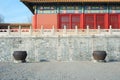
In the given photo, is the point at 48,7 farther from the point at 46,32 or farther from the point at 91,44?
the point at 91,44

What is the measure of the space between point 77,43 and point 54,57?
223cm

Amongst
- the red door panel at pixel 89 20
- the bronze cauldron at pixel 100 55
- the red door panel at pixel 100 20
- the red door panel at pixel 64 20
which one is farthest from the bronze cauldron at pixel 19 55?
the red door panel at pixel 100 20

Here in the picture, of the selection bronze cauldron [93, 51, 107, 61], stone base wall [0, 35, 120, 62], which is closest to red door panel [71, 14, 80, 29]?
stone base wall [0, 35, 120, 62]

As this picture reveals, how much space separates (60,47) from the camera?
1078 inches

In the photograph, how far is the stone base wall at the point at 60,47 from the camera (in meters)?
27.3

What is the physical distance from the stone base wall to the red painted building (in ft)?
10.3

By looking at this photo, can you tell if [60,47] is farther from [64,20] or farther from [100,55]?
[64,20]

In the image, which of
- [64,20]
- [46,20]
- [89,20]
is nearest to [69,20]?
[64,20]

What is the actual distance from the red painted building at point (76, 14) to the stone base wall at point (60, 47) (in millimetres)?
3151

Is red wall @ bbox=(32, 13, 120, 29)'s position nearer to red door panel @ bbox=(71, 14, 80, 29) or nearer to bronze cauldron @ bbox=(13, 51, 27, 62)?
red door panel @ bbox=(71, 14, 80, 29)

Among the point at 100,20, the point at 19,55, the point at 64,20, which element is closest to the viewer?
the point at 19,55

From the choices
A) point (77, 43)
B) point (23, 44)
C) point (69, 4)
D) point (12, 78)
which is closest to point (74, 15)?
point (69, 4)

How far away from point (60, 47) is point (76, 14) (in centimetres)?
466

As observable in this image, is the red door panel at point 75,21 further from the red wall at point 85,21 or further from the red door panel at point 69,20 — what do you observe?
the red wall at point 85,21
